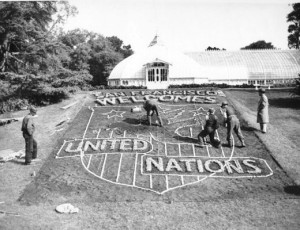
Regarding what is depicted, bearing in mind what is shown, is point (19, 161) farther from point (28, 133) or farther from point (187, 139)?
point (187, 139)

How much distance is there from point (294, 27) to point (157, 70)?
37.2 m

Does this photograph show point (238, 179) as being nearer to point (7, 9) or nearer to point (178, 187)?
point (178, 187)

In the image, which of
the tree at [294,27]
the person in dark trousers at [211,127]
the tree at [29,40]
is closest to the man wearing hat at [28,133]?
the person in dark trousers at [211,127]

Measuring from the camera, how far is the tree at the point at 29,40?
24448 mm

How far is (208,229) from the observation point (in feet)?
25.6

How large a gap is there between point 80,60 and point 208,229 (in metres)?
39.7

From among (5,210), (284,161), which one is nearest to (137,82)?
(284,161)

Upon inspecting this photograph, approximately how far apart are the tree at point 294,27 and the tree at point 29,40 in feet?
139

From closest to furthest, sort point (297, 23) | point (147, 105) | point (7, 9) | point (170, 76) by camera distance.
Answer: point (147, 105) → point (7, 9) → point (170, 76) → point (297, 23)

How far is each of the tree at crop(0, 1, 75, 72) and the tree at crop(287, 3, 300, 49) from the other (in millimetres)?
42399

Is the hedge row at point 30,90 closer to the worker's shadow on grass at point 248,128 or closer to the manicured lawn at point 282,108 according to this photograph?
the worker's shadow on grass at point 248,128

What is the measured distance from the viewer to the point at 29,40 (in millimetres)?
27297

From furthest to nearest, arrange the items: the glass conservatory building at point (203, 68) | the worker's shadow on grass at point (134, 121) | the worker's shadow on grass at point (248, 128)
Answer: the glass conservatory building at point (203, 68), the worker's shadow on grass at point (134, 121), the worker's shadow on grass at point (248, 128)

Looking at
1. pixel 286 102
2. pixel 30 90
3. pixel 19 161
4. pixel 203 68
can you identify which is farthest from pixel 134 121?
pixel 203 68
